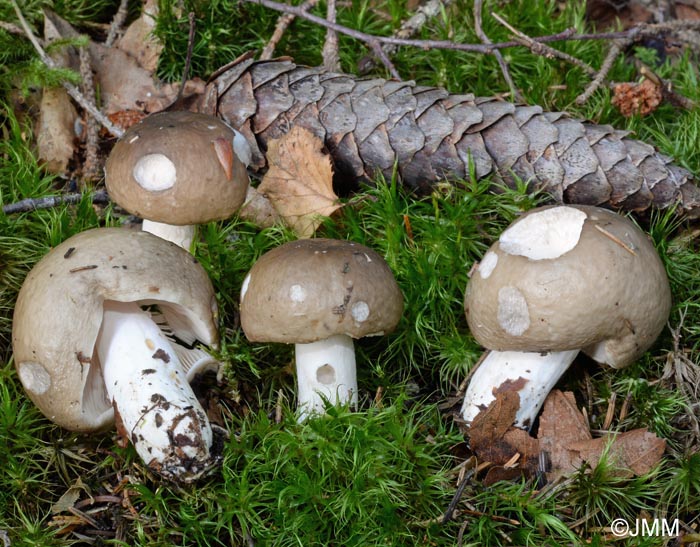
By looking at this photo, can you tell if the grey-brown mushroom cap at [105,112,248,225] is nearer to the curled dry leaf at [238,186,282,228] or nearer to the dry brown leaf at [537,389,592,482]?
the curled dry leaf at [238,186,282,228]

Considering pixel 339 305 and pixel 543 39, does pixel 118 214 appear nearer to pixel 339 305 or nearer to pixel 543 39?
pixel 339 305

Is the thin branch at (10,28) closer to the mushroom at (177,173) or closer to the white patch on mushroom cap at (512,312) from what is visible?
the mushroom at (177,173)

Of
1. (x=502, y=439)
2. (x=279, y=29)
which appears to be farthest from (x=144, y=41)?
(x=502, y=439)

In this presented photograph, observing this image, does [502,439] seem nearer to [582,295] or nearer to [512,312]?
[512,312]

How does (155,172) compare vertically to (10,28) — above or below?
below

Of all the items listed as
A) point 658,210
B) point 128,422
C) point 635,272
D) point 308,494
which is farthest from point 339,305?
point 658,210

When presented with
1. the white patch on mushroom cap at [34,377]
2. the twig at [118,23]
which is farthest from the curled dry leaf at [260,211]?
the twig at [118,23]
